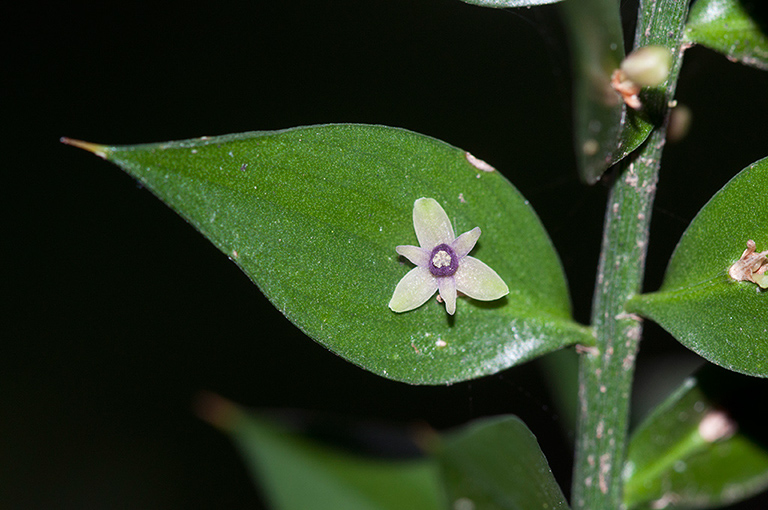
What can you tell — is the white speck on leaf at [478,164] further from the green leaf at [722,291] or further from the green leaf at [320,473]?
the green leaf at [320,473]

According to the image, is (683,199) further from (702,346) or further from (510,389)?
(702,346)

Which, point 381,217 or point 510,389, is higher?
point 510,389

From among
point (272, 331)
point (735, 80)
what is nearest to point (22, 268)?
point (272, 331)

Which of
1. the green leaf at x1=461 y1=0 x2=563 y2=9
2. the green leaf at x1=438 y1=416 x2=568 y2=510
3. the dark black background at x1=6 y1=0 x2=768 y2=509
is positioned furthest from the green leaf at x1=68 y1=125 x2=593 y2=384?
the dark black background at x1=6 y1=0 x2=768 y2=509

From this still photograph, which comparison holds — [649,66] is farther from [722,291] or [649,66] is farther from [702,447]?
[702,447]

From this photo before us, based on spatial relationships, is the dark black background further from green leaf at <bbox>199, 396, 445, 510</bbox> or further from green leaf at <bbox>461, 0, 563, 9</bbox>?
green leaf at <bbox>461, 0, 563, 9</bbox>

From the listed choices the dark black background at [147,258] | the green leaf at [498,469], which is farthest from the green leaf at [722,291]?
the dark black background at [147,258]
